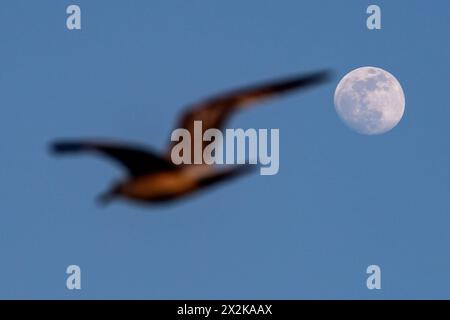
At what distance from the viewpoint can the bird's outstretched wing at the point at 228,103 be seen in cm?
1347

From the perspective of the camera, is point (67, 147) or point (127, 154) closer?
point (67, 147)

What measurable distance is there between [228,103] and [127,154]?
1.20m

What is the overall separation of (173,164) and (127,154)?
0.46 m

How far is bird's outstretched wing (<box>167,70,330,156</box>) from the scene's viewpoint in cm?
1347

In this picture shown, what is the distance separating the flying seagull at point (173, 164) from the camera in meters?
13.2

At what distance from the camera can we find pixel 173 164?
13.7 m

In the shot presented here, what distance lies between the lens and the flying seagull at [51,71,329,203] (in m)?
13.2

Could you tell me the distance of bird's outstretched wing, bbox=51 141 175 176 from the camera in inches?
506

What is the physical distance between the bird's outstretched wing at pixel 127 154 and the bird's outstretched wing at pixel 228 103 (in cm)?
32
